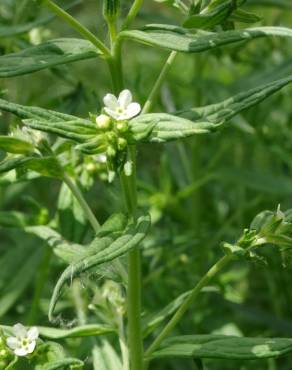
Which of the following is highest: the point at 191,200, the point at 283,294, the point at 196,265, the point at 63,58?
the point at 63,58

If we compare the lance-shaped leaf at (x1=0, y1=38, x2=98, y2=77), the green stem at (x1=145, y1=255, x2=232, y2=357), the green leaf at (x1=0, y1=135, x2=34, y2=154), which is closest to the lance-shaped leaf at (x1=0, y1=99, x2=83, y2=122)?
the lance-shaped leaf at (x1=0, y1=38, x2=98, y2=77)

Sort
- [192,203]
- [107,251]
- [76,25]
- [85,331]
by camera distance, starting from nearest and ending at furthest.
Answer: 1. [107,251]
2. [76,25]
3. [85,331]
4. [192,203]

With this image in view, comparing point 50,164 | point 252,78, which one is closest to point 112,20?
point 50,164

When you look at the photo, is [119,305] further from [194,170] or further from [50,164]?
[194,170]

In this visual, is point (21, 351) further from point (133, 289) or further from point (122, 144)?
point (122, 144)

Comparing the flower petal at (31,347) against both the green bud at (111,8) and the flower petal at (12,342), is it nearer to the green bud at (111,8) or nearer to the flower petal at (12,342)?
the flower petal at (12,342)

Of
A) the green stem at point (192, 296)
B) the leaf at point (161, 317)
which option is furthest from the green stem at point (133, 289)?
the leaf at point (161, 317)

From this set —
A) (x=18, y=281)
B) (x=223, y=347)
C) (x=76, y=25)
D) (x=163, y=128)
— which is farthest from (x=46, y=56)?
(x=18, y=281)
